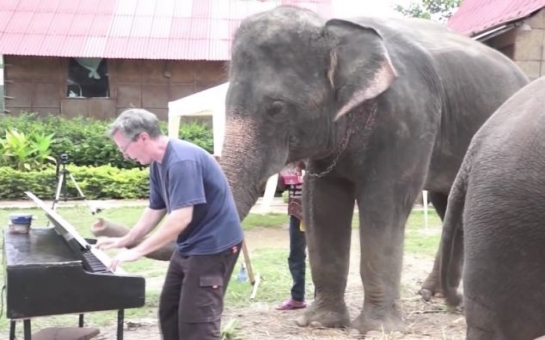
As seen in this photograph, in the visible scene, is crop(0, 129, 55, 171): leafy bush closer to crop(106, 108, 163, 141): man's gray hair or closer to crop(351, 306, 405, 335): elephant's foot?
crop(351, 306, 405, 335): elephant's foot

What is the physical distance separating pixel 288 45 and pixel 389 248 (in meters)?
1.49

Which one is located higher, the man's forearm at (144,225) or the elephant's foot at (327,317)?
the man's forearm at (144,225)

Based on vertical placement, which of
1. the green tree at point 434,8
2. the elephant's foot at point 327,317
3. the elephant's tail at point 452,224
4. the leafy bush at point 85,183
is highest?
the green tree at point 434,8

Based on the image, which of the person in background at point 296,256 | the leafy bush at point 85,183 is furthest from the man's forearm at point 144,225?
the leafy bush at point 85,183

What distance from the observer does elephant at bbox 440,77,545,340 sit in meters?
2.27

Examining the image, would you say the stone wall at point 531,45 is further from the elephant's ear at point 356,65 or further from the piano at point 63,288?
the piano at point 63,288

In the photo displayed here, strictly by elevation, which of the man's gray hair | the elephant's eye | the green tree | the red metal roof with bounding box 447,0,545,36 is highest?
the green tree

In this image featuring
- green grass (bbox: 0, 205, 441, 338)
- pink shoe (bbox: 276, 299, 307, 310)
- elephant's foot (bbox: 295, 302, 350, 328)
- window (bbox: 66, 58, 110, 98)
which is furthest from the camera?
window (bbox: 66, 58, 110, 98)

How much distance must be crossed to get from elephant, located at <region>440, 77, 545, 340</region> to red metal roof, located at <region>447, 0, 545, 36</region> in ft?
31.9

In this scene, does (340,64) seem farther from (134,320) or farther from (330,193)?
(134,320)

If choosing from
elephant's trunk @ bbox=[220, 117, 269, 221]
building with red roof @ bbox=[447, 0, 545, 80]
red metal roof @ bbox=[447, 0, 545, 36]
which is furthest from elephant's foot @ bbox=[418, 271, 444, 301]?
red metal roof @ bbox=[447, 0, 545, 36]

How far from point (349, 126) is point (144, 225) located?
153 cm

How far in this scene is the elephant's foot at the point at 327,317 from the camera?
5.46m

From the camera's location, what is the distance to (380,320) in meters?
5.09
